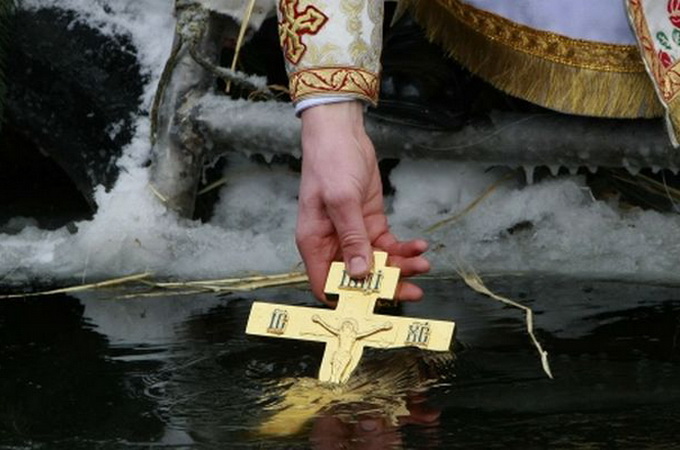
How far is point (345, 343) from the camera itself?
72.0 inches

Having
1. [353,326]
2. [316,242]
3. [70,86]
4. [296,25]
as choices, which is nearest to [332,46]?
[296,25]

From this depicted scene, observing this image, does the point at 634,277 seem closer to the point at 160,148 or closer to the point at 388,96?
the point at 388,96

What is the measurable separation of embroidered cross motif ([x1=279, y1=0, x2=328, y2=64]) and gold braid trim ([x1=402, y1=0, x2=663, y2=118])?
35 cm

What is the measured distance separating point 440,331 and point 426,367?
0.12 meters

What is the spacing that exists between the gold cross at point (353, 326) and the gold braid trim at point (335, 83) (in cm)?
22

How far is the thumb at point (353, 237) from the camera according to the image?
181 centimetres

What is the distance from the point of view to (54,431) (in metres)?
1.75

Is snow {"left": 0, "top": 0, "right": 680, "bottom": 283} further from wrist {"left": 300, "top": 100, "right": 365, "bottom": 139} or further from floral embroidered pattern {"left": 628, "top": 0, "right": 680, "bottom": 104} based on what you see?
wrist {"left": 300, "top": 100, "right": 365, "bottom": 139}

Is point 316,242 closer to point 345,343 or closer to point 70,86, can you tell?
point 345,343

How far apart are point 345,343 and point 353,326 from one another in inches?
0.8

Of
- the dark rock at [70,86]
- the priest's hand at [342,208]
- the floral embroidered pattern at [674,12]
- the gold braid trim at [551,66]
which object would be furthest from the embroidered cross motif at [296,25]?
the dark rock at [70,86]

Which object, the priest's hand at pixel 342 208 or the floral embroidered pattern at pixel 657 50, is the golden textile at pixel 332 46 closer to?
the priest's hand at pixel 342 208

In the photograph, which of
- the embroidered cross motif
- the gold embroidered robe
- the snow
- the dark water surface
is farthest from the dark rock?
the embroidered cross motif

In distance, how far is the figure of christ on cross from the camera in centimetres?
182
